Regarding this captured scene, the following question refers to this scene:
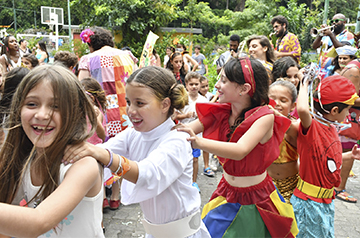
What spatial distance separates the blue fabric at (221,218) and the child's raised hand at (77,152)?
1262mm

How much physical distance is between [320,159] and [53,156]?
2119 mm

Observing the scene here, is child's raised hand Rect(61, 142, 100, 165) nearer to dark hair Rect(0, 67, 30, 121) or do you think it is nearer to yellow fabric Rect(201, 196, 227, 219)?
yellow fabric Rect(201, 196, 227, 219)

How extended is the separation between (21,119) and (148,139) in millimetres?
683

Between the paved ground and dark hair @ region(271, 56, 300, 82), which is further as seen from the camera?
dark hair @ region(271, 56, 300, 82)

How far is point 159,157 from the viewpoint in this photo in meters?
1.61

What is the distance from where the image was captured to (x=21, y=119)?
1.39 meters

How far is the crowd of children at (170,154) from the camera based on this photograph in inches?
53.9

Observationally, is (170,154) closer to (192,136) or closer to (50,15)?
(192,136)

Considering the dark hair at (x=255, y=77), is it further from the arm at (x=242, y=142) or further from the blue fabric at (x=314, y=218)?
the blue fabric at (x=314, y=218)

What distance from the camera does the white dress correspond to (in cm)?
158

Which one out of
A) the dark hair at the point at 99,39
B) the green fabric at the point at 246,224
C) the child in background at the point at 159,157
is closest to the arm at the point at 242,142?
the child in background at the point at 159,157

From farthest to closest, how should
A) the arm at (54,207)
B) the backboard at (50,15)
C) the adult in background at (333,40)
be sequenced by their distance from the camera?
the backboard at (50,15) → the adult in background at (333,40) → the arm at (54,207)

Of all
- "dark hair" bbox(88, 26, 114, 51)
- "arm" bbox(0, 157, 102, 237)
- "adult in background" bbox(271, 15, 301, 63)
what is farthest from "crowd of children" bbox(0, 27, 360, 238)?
"adult in background" bbox(271, 15, 301, 63)

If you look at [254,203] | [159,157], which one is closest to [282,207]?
[254,203]
